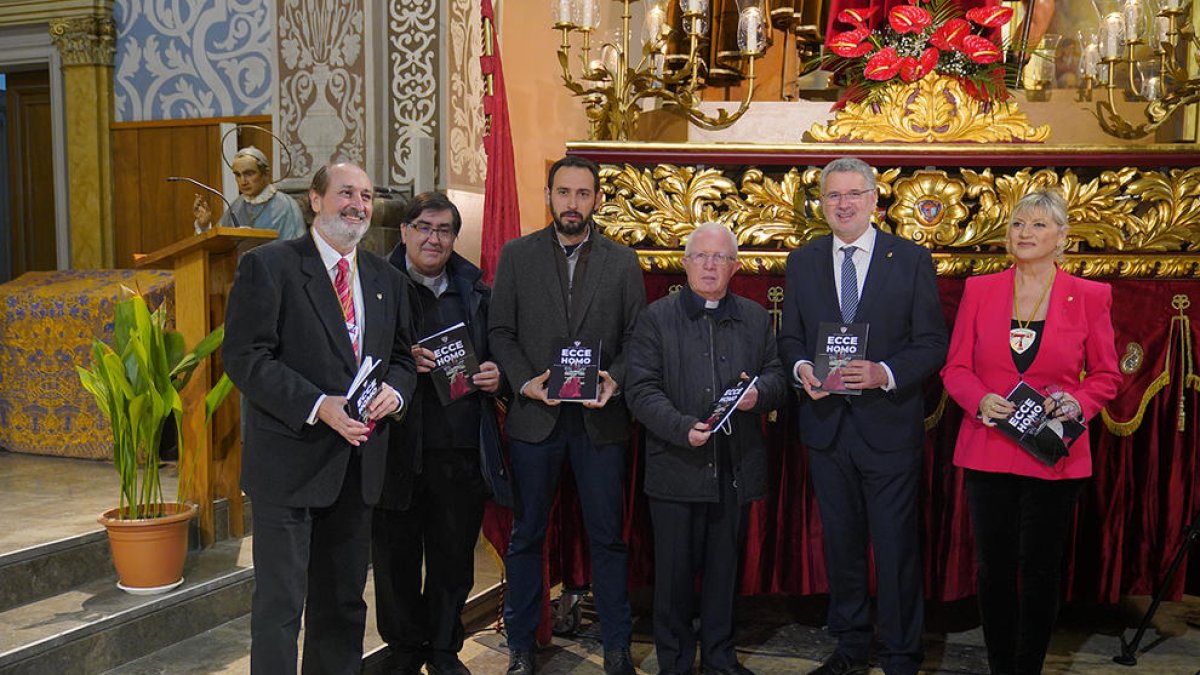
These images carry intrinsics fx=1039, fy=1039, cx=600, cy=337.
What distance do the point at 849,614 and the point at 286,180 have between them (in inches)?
137

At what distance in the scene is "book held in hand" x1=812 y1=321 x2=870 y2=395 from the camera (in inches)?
114

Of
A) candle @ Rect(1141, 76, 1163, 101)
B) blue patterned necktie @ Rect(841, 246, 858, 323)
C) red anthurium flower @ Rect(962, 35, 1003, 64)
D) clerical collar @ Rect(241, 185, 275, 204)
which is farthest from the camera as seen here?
clerical collar @ Rect(241, 185, 275, 204)

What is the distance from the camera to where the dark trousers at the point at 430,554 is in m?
3.02

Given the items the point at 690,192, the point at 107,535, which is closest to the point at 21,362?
the point at 107,535

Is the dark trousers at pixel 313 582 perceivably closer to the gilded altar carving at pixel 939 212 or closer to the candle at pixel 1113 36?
the gilded altar carving at pixel 939 212

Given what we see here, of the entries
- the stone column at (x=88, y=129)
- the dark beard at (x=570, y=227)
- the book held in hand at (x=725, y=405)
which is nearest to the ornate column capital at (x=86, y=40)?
the stone column at (x=88, y=129)

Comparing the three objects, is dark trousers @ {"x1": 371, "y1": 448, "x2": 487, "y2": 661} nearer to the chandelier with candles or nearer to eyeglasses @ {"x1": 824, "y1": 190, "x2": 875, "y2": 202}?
eyeglasses @ {"x1": 824, "y1": 190, "x2": 875, "y2": 202}

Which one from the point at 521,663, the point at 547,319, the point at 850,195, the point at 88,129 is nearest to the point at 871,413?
the point at 850,195

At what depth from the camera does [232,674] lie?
9.91ft

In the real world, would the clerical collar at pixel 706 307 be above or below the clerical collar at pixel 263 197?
below

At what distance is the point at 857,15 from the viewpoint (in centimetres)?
376

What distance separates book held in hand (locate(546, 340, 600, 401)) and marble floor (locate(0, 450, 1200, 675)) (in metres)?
0.94

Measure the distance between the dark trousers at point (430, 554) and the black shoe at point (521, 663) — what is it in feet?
0.62

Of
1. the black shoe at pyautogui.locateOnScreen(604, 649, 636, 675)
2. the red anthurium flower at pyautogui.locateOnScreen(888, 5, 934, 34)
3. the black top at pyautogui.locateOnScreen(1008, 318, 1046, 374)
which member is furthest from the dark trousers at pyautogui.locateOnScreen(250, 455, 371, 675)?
the red anthurium flower at pyautogui.locateOnScreen(888, 5, 934, 34)
